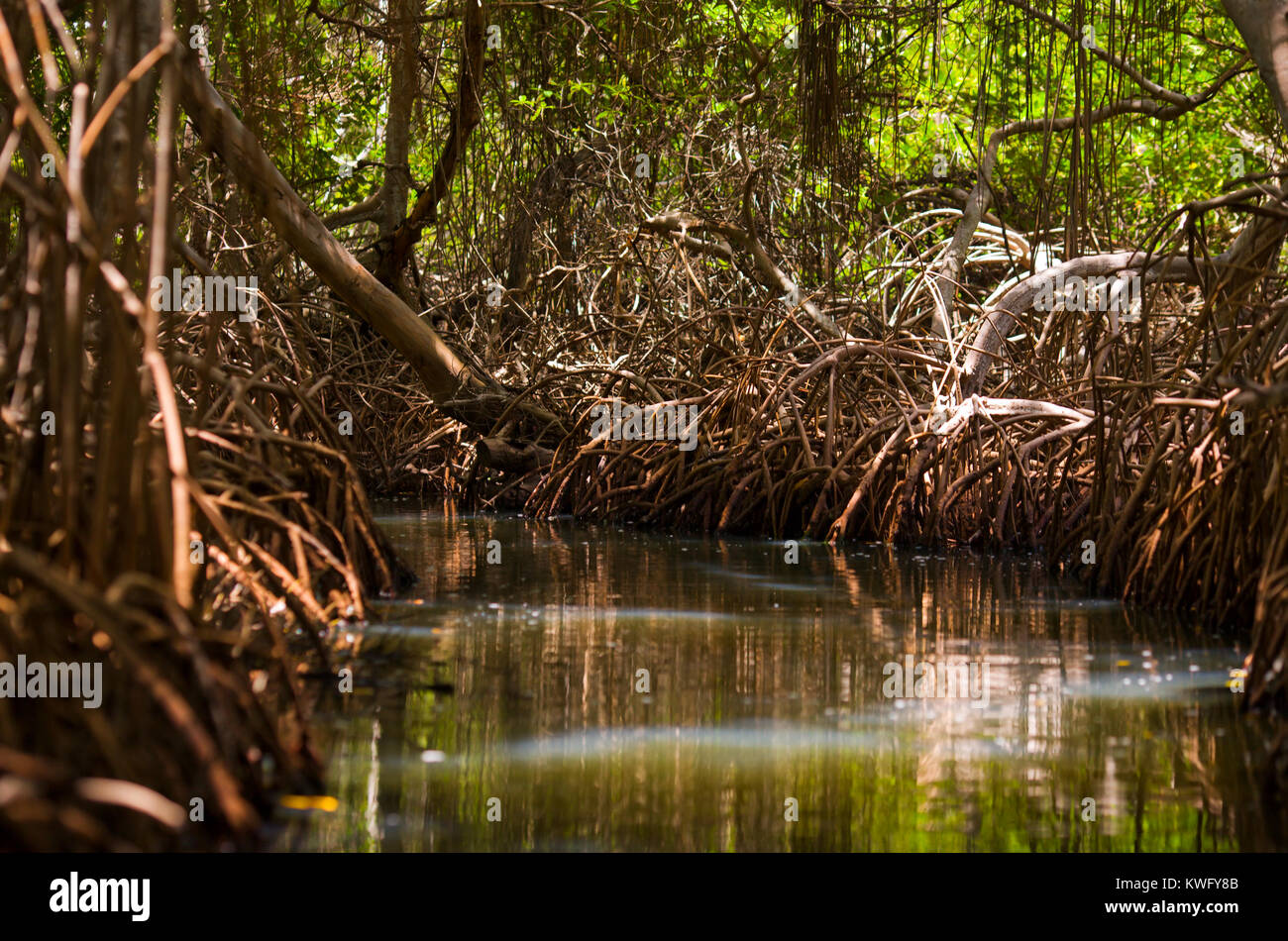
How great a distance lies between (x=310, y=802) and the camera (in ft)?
7.61

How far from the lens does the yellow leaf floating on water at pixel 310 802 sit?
228cm

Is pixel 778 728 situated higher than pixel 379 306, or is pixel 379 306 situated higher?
pixel 379 306

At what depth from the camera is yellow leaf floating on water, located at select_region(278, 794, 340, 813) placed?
228cm

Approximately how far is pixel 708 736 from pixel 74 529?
125cm

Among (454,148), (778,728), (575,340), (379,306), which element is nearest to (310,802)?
(778,728)

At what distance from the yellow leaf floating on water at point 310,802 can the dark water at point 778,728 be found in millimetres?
41

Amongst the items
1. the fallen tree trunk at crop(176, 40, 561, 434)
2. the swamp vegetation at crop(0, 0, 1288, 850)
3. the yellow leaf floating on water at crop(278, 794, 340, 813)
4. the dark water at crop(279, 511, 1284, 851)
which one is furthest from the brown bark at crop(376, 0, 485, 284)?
the yellow leaf floating on water at crop(278, 794, 340, 813)

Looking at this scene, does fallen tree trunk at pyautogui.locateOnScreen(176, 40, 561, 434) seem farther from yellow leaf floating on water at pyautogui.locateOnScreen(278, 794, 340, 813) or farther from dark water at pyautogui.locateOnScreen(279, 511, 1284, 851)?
yellow leaf floating on water at pyautogui.locateOnScreen(278, 794, 340, 813)

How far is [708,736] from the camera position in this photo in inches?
115

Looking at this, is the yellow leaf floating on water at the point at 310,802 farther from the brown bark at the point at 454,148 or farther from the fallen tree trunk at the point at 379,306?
the brown bark at the point at 454,148

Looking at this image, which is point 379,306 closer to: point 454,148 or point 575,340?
point 454,148

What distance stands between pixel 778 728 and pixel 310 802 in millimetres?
1038

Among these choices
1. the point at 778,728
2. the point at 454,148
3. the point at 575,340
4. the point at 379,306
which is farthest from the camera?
the point at 575,340
